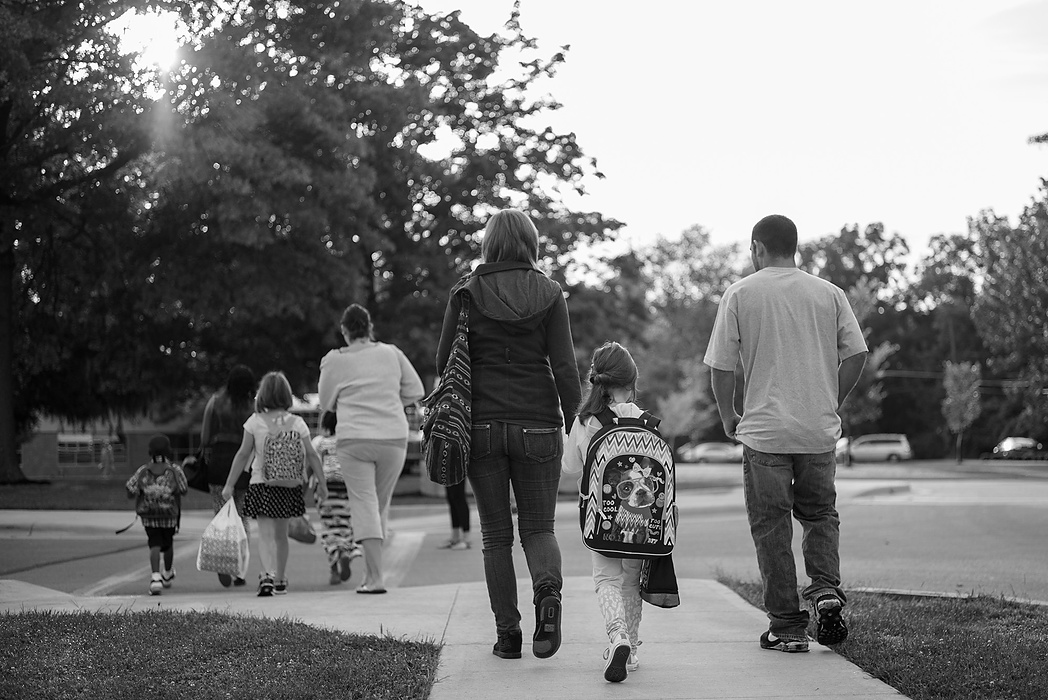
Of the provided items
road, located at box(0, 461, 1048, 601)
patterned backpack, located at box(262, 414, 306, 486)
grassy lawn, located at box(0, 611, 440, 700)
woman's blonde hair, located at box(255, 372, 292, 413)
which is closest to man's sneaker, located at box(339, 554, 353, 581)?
road, located at box(0, 461, 1048, 601)

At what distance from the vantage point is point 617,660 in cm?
479

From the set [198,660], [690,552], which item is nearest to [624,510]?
[198,660]

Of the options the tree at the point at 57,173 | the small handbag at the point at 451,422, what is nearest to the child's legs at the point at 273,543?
the small handbag at the point at 451,422

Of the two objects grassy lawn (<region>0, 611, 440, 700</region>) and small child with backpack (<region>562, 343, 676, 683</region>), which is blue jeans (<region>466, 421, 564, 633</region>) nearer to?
small child with backpack (<region>562, 343, 676, 683</region>)

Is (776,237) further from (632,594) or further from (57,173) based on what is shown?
(57,173)

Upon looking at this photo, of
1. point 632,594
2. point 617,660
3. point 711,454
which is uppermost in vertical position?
point 632,594

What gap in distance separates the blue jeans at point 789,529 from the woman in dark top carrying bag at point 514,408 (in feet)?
3.08

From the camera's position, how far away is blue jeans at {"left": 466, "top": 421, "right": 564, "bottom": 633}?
5168mm

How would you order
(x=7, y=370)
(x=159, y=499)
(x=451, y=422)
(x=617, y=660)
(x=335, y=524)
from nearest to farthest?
(x=617, y=660) < (x=451, y=422) < (x=159, y=499) < (x=335, y=524) < (x=7, y=370)

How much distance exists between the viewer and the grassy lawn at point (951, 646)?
4535mm

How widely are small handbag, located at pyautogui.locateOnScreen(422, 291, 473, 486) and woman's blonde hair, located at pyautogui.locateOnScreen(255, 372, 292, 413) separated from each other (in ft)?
11.6

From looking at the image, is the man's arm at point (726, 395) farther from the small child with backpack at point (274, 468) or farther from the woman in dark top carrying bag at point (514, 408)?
the small child with backpack at point (274, 468)

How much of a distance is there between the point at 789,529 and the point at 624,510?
965mm

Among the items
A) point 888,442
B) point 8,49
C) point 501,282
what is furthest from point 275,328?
→ point 888,442
